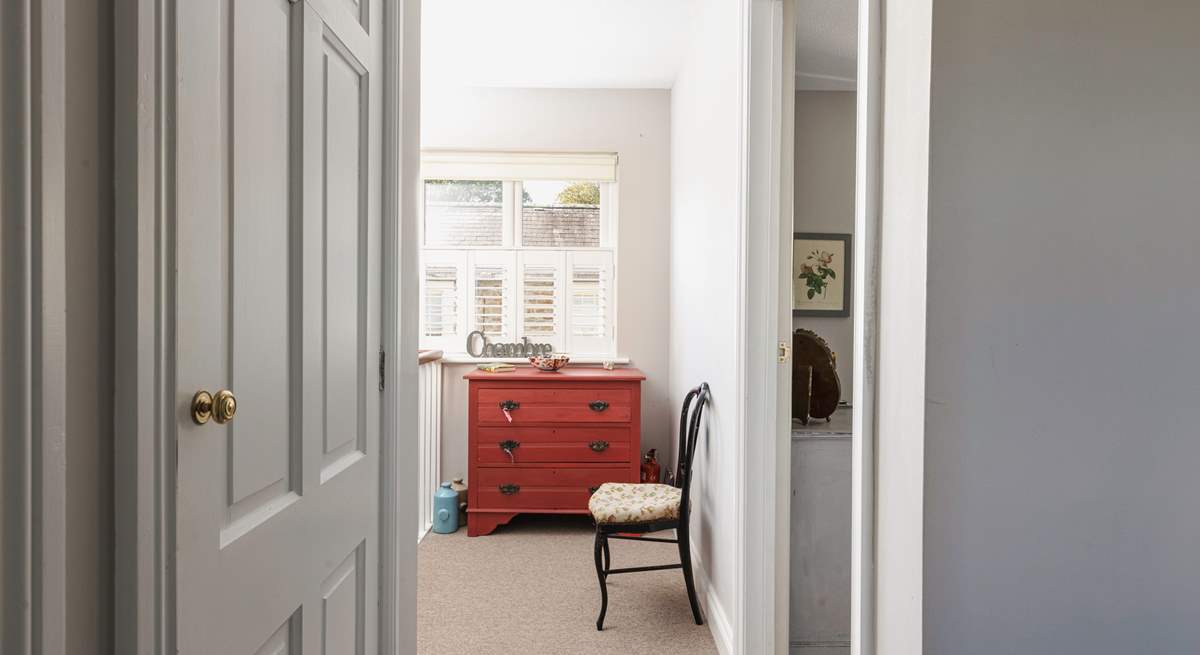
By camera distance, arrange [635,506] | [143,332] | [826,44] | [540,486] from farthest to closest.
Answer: [540,486] → [826,44] → [635,506] → [143,332]

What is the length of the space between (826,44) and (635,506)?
2.30 meters

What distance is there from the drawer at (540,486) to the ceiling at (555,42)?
7.52ft

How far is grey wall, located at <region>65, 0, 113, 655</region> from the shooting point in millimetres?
589

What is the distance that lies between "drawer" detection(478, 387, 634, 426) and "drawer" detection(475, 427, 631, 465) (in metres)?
0.06

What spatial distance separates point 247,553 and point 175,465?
0.22m

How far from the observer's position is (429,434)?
3787 millimetres

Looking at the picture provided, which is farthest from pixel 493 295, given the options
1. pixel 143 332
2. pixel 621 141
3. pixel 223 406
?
pixel 143 332

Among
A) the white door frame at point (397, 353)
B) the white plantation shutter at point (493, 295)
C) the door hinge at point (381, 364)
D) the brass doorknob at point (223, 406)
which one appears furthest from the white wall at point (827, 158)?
the brass doorknob at point (223, 406)

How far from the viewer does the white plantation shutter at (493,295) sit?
13.6 ft

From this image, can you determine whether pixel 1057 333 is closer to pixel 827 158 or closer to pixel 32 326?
pixel 32 326

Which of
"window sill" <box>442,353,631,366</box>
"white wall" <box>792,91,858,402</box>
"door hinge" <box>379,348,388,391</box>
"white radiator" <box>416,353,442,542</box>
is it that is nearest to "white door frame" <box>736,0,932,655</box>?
"door hinge" <box>379,348,388,391</box>

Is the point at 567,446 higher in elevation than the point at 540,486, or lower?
higher

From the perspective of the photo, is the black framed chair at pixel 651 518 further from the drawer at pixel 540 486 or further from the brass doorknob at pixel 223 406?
the brass doorknob at pixel 223 406

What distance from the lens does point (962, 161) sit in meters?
0.76
